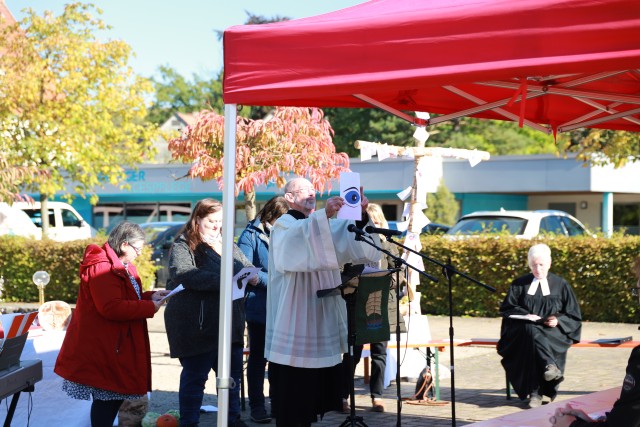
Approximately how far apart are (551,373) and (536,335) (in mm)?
362

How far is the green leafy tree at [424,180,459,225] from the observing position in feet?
105

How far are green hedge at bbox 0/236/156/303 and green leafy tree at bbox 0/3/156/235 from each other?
149cm

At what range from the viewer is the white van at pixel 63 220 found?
2548 centimetres

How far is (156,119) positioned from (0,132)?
61.2 meters

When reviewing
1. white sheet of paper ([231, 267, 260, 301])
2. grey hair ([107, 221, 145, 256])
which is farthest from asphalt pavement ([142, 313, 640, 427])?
grey hair ([107, 221, 145, 256])

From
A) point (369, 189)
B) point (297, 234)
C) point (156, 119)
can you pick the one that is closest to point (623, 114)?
point (297, 234)

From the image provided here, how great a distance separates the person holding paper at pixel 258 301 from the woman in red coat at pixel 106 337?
147cm

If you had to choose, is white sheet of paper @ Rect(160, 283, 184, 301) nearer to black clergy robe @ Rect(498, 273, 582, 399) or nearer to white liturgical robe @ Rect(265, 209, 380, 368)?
white liturgical robe @ Rect(265, 209, 380, 368)

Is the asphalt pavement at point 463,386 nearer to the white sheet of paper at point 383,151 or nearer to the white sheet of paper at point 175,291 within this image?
the white sheet of paper at point 175,291

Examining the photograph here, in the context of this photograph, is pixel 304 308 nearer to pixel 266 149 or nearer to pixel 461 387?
pixel 461 387

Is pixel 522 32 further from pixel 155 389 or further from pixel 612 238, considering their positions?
pixel 612 238

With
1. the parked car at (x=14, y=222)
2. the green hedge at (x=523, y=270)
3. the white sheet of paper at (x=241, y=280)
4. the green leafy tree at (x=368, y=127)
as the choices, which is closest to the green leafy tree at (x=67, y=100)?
the parked car at (x=14, y=222)

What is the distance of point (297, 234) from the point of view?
17.9 ft

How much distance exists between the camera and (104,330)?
586 cm
